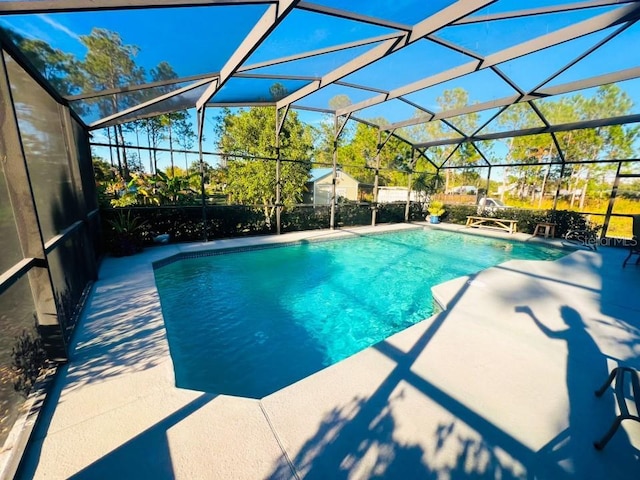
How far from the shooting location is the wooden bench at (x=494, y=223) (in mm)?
11203

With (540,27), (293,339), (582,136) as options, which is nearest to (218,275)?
(293,339)

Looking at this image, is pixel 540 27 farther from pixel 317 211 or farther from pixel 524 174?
pixel 524 174

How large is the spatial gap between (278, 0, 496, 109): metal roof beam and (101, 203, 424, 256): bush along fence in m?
4.77

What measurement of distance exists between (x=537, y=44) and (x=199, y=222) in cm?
887

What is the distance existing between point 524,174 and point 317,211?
18526mm

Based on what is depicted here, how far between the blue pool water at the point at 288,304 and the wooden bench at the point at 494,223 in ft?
7.95

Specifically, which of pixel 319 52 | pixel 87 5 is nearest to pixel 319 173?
pixel 319 52

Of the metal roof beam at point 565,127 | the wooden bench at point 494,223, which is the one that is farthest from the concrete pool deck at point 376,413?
the wooden bench at point 494,223

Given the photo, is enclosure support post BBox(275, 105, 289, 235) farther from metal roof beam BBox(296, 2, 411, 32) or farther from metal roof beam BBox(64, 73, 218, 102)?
metal roof beam BBox(296, 2, 411, 32)

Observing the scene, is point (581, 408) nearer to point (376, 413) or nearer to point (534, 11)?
point (376, 413)

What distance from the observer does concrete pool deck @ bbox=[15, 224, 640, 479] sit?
160 centimetres

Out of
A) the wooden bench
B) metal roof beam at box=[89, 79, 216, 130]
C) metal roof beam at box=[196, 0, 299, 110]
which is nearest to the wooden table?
the wooden bench

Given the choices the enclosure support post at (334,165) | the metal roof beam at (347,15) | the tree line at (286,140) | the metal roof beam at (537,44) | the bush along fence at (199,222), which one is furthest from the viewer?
the enclosure support post at (334,165)

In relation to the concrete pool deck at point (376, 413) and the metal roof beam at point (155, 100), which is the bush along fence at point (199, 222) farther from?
the concrete pool deck at point (376, 413)
